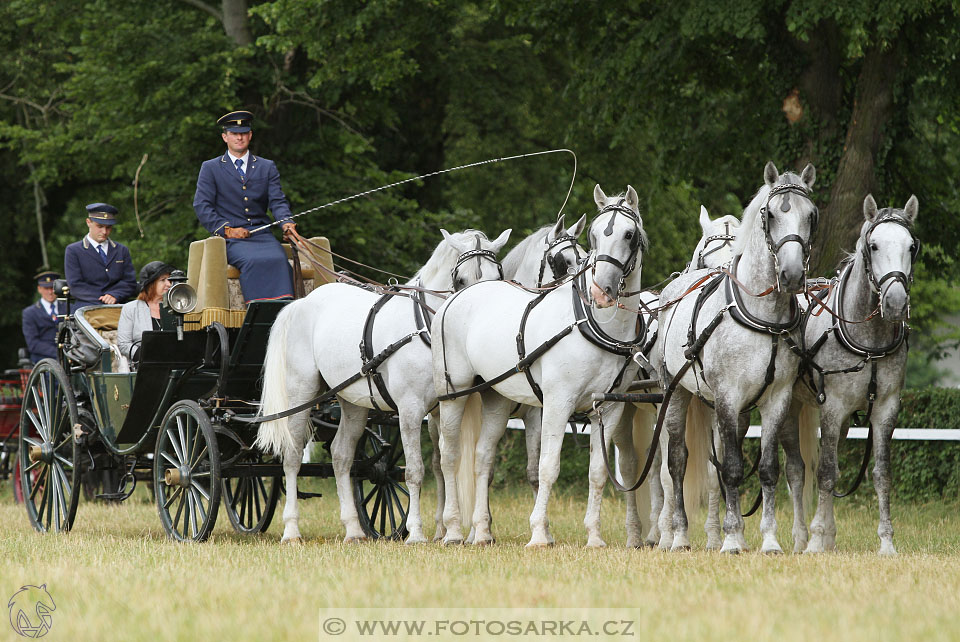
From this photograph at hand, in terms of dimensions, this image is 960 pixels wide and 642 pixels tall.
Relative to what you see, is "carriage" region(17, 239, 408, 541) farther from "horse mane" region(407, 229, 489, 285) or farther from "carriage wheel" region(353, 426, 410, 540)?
"horse mane" region(407, 229, 489, 285)

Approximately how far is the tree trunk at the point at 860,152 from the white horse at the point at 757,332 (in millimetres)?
5364

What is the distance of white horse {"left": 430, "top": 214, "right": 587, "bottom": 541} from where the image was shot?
29.1ft

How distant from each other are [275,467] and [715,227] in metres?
3.87

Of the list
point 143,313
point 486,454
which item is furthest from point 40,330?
point 486,454

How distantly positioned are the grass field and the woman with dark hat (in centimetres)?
170

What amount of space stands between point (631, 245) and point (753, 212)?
75cm

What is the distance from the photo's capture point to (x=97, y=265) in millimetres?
11273

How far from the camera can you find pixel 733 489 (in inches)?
303

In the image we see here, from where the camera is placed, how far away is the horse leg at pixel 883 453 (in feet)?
26.3

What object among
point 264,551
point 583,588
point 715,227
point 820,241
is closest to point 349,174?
point 820,241

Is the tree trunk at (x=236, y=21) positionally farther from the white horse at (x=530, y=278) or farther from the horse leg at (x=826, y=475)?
the horse leg at (x=826, y=475)

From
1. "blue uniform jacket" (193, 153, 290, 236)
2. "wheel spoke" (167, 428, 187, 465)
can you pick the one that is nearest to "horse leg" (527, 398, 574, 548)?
"wheel spoke" (167, 428, 187, 465)

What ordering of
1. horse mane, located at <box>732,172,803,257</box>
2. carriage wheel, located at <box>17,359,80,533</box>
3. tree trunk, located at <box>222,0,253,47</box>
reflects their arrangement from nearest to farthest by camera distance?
horse mane, located at <box>732,172,803,257</box> < carriage wheel, located at <box>17,359,80,533</box> < tree trunk, located at <box>222,0,253,47</box>

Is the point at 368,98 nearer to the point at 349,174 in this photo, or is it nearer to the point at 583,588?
the point at 349,174
